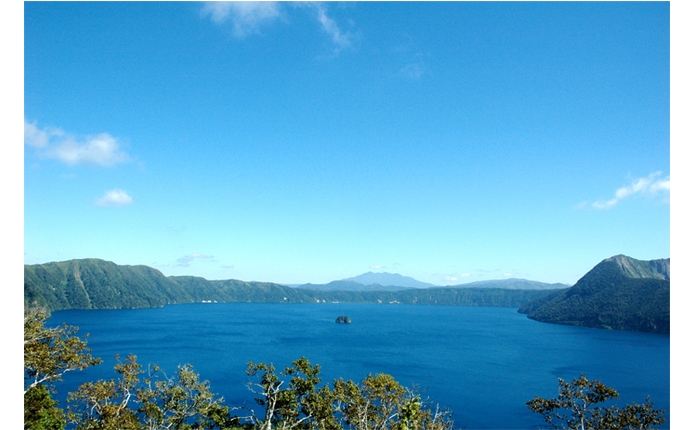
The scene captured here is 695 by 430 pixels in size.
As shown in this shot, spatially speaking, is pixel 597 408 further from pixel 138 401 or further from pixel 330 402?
pixel 138 401

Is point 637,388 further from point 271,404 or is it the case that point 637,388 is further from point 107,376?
point 107,376

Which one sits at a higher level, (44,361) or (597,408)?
(44,361)

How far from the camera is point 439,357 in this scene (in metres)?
68.5

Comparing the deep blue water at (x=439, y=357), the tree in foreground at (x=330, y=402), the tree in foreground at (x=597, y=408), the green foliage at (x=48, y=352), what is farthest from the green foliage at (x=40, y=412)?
the deep blue water at (x=439, y=357)

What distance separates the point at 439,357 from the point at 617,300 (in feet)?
298

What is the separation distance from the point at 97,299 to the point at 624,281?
206468 mm

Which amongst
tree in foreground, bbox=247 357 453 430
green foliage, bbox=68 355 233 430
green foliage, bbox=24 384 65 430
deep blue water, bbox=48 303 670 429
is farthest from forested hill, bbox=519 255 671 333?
green foliage, bbox=24 384 65 430

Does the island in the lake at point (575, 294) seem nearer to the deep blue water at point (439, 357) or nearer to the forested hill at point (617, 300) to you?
the forested hill at point (617, 300)

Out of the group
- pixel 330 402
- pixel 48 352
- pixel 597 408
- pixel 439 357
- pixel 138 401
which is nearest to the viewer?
pixel 597 408

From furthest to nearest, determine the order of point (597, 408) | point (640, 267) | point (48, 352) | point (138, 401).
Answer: point (640, 267) → point (138, 401) → point (48, 352) → point (597, 408)

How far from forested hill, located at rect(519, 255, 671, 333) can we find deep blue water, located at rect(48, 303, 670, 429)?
10.5 m

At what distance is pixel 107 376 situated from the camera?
46.7 metres

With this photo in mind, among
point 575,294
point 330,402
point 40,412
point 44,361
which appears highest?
point 44,361

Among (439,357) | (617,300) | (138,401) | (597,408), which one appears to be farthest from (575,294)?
Answer: (138,401)
